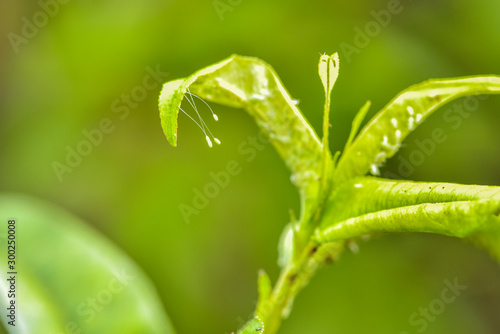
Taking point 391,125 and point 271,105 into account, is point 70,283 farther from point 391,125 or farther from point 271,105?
point 391,125

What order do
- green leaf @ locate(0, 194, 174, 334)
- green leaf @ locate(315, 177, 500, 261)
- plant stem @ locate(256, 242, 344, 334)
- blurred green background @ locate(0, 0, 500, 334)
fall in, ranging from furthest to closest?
blurred green background @ locate(0, 0, 500, 334) < green leaf @ locate(0, 194, 174, 334) < plant stem @ locate(256, 242, 344, 334) < green leaf @ locate(315, 177, 500, 261)

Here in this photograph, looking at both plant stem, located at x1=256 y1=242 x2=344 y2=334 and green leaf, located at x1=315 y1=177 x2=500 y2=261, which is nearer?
green leaf, located at x1=315 y1=177 x2=500 y2=261

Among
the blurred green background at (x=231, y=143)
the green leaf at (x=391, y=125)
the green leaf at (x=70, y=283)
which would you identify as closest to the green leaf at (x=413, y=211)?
the green leaf at (x=391, y=125)

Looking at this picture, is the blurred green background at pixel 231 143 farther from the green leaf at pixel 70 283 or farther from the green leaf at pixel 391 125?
the green leaf at pixel 391 125

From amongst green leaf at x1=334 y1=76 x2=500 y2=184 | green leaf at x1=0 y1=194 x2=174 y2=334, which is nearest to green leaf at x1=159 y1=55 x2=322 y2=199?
green leaf at x1=334 y1=76 x2=500 y2=184

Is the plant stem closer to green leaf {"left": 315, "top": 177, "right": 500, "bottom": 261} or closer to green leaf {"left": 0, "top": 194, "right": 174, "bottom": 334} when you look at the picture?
green leaf {"left": 315, "top": 177, "right": 500, "bottom": 261}

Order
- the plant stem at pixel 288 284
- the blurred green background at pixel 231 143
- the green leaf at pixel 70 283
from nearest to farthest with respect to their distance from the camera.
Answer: the plant stem at pixel 288 284 < the green leaf at pixel 70 283 < the blurred green background at pixel 231 143

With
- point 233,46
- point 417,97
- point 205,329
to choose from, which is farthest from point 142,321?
point 233,46
